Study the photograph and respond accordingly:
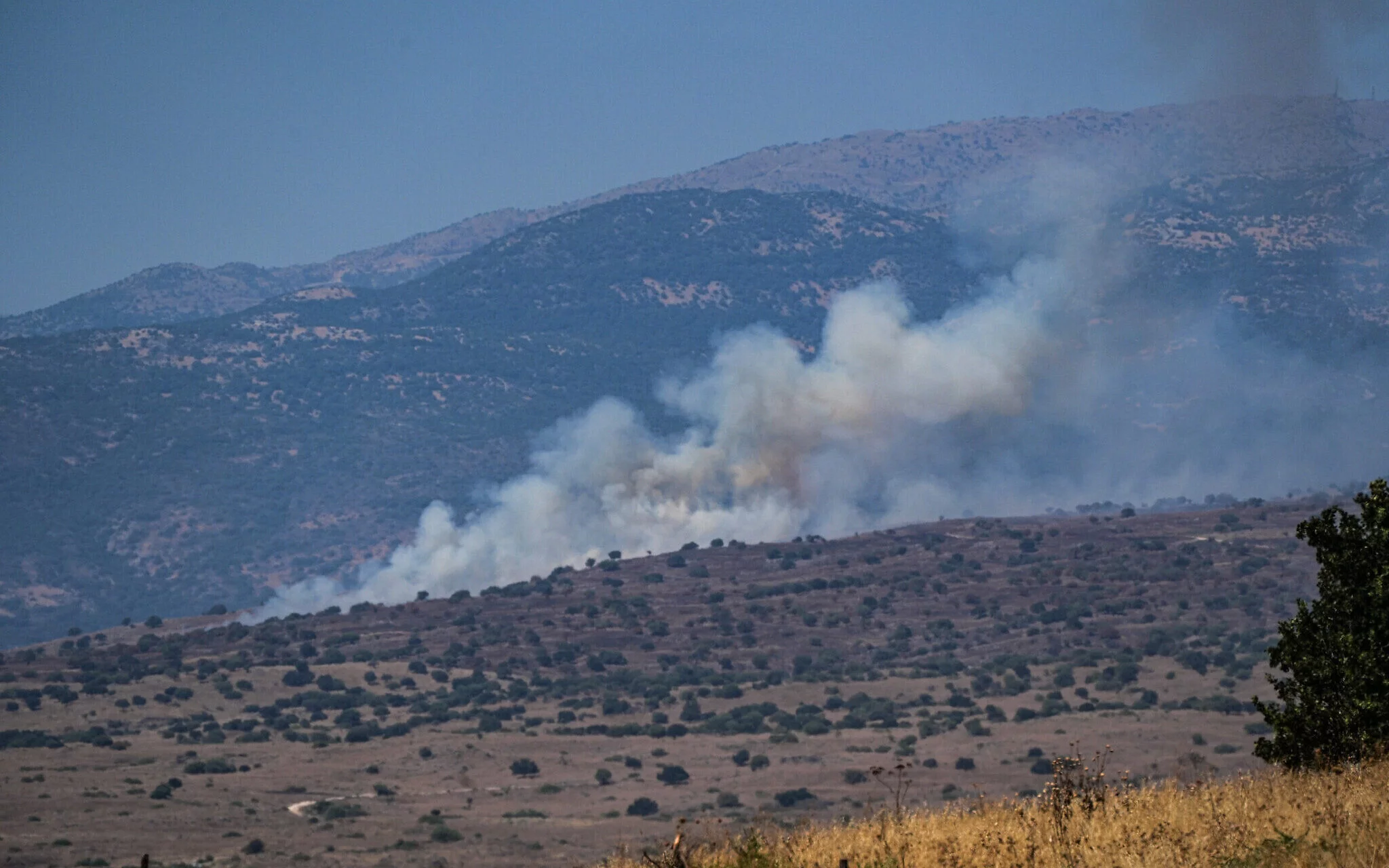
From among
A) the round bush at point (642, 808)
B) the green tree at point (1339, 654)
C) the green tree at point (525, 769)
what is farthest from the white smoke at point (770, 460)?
the green tree at point (1339, 654)

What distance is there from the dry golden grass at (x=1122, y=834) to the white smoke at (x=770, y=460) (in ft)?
396

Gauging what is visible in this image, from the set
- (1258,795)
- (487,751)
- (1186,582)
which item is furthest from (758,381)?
(1258,795)

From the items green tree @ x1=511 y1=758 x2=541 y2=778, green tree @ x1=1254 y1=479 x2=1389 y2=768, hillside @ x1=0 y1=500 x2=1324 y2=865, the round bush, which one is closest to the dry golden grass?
green tree @ x1=1254 y1=479 x2=1389 y2=768

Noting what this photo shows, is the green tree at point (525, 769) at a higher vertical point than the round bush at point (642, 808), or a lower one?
higher

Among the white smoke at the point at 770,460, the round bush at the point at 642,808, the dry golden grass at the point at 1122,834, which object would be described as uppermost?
the white smoke at the point at 770,460

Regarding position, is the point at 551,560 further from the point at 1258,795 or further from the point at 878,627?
the point at 1258,795

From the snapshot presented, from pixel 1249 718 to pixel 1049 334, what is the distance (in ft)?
Result: 302

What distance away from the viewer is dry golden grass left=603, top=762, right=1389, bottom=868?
13.2m

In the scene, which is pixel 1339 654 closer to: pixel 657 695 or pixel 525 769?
pixel 525 769

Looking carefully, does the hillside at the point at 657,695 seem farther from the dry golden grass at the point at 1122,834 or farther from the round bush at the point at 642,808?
the dry golden grass at the point at 1122,834

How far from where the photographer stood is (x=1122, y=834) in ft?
46.6

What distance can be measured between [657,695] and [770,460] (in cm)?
4987

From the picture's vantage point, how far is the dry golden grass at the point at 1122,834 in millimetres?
13164

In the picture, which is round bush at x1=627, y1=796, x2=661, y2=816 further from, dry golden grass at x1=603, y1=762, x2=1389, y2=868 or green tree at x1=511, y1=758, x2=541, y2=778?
dry golden grass at x1=603, y1=762, x2=1389, y2=868
